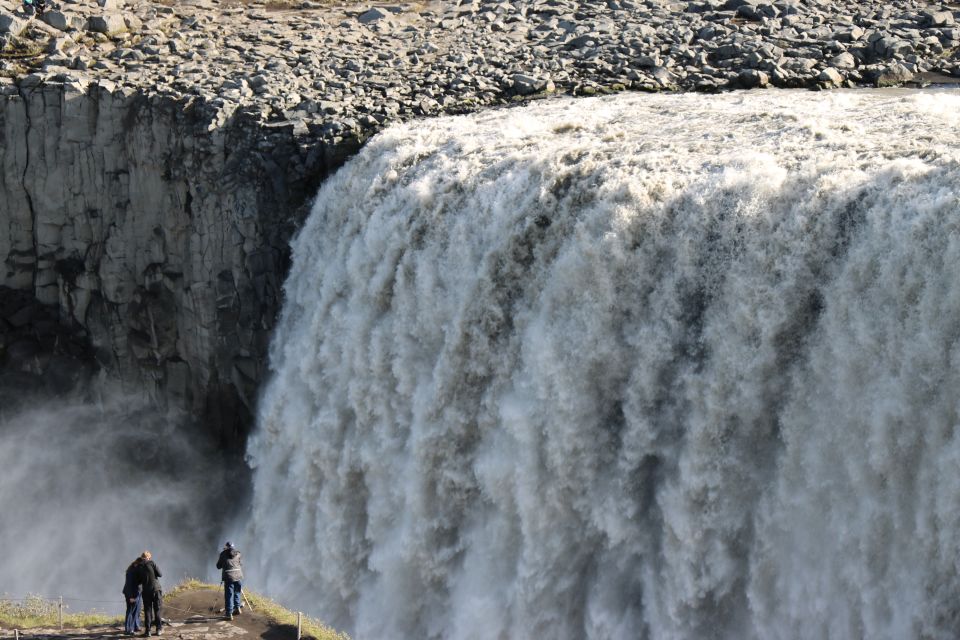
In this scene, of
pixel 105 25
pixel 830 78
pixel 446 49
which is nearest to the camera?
pixel 830 78

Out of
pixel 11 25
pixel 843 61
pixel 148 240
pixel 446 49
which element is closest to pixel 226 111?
pixel 148 240

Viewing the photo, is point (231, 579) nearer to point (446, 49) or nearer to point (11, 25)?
point (446, 49)

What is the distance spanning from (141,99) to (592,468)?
58.7 ft

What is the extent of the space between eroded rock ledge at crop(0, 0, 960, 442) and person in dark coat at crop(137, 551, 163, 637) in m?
11.6

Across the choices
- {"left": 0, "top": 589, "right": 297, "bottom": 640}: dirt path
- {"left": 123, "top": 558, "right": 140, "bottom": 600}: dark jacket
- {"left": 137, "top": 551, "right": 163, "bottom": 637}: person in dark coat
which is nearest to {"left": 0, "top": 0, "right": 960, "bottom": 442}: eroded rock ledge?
{"left": 0, "top": 589, "right": 297, "bottom": 640}: dirt path

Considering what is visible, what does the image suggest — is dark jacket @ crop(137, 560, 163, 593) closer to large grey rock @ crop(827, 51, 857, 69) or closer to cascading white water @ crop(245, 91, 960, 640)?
cascading white water @ crop(245, 91, 960, 640)

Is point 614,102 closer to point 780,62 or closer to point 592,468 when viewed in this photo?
point 780,62

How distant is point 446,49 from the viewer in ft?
131

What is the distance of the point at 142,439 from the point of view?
36.7 meters

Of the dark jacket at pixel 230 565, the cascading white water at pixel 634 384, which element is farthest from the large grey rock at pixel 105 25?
the dark jacket at pixel 230 565

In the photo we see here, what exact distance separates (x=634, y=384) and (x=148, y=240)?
17220 millimetres

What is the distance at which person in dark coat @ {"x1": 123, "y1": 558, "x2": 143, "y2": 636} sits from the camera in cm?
2144

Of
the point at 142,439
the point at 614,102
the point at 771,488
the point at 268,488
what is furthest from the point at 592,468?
the point at 142,439

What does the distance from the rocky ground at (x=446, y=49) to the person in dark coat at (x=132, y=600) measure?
46.0 feet
